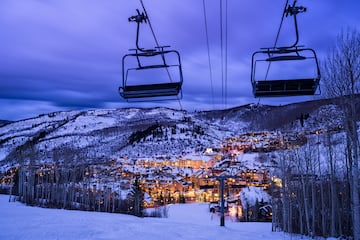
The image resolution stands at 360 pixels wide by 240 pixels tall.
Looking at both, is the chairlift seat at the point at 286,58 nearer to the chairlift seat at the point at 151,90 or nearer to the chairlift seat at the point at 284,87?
the chairlift seat at the point at 284,87

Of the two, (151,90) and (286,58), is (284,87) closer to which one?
(286,58)

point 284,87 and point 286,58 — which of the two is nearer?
point 286,58

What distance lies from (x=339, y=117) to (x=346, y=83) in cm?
198

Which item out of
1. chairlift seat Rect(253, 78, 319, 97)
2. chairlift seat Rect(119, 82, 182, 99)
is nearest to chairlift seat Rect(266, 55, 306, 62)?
chairlift seat Rect(253, 78, 319, 97)

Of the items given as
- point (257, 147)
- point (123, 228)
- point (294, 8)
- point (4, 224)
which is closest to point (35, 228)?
point (4, 224)

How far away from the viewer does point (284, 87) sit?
544cm

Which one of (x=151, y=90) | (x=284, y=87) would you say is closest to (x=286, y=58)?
(x=284, y=87)

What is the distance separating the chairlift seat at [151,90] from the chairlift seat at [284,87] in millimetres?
1546

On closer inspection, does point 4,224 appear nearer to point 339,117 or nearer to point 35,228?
point 35,228

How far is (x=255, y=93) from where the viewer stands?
5.46 metres

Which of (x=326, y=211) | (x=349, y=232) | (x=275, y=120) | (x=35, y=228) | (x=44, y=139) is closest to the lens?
(x=35, y=228)

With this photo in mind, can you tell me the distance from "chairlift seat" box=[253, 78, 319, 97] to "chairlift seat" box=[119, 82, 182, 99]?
60.9 inches

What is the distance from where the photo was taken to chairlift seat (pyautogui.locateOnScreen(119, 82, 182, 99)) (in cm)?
551

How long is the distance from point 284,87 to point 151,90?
256cm
